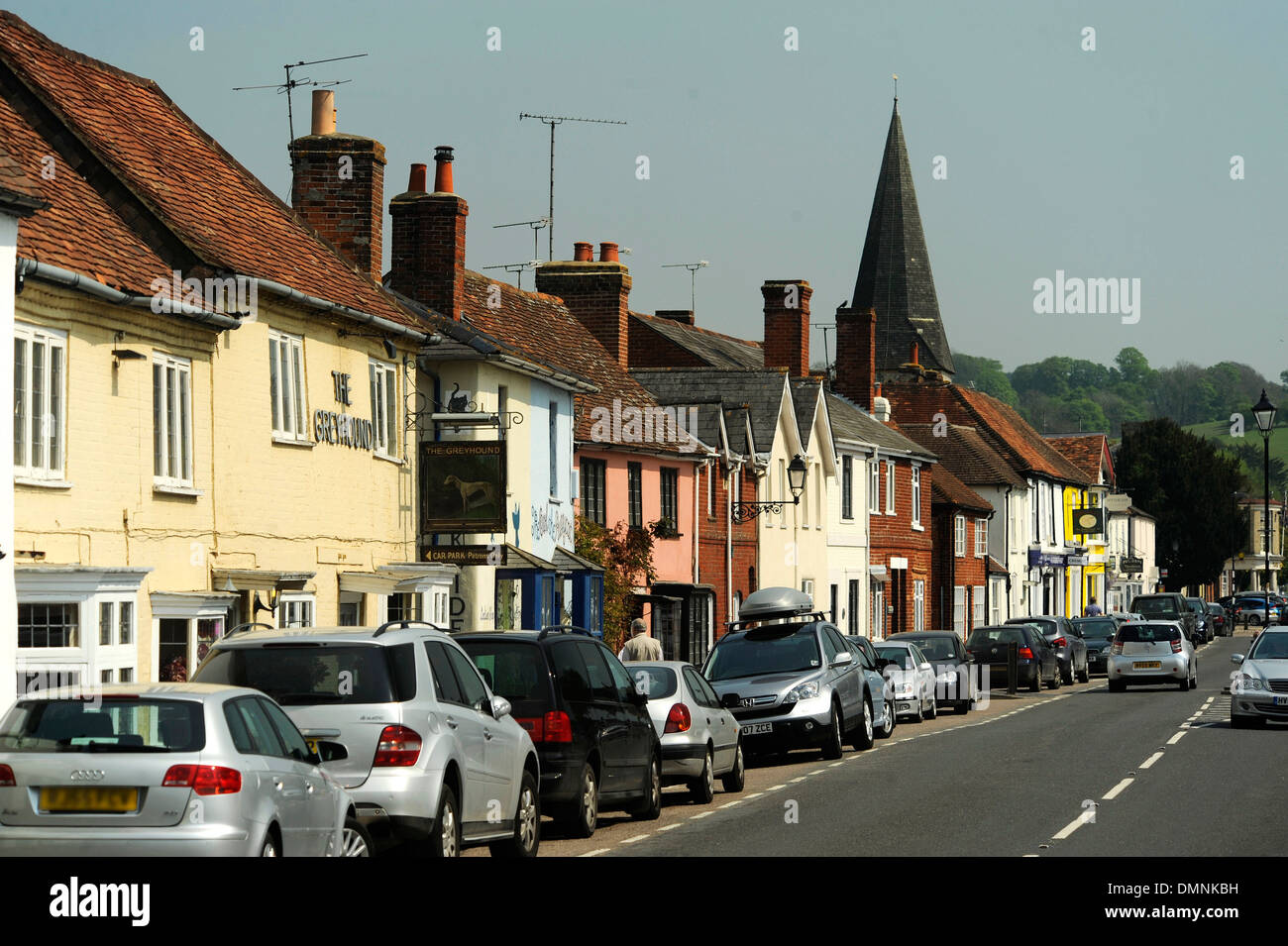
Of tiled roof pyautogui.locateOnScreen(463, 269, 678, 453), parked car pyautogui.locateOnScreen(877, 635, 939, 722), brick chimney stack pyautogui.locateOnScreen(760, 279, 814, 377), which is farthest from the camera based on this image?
brick chimney stack pyautogui.locateOnScreen(760, 279, 814, 377)

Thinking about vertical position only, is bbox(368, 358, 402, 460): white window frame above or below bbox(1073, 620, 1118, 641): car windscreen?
above

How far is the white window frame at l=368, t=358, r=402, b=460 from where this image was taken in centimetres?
2570

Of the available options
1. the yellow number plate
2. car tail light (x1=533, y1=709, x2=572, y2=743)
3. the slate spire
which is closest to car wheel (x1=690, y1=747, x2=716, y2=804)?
car tail light (x1=533, y1=709, x2=572, y2=743)

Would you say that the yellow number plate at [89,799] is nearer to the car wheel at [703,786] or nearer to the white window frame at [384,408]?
the car wheel at [703,786]

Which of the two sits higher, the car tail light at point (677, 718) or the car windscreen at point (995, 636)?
the car tail light at point (677, 718)

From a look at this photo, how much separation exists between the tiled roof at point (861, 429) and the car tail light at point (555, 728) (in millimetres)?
35571

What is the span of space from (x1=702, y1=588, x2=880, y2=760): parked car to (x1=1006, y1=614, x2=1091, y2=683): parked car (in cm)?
2102

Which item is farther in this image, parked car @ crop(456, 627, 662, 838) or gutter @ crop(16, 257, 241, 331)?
gutter @ crop(16, 257, 241, 331)

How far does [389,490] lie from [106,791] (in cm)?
1643

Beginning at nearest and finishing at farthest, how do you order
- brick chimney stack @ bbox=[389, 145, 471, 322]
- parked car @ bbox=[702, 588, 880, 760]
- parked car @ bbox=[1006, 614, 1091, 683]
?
parked car @ bbox=[702, 588, 880, 760], brick chimney stack @ bbox=[389, 145, 471, 322], parked car @ bbox=[1006, 614, 1091, 683]

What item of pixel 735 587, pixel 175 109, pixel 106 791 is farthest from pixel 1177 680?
pixel 106 791

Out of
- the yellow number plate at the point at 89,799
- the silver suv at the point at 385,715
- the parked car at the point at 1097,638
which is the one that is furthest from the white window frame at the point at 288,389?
the parked car at the point at 1097,638

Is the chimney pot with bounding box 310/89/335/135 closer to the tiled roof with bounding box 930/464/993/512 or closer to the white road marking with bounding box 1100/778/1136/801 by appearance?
the white road marking with bounding box 1100/778/1136/801

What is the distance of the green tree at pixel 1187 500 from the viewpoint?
342 ft
